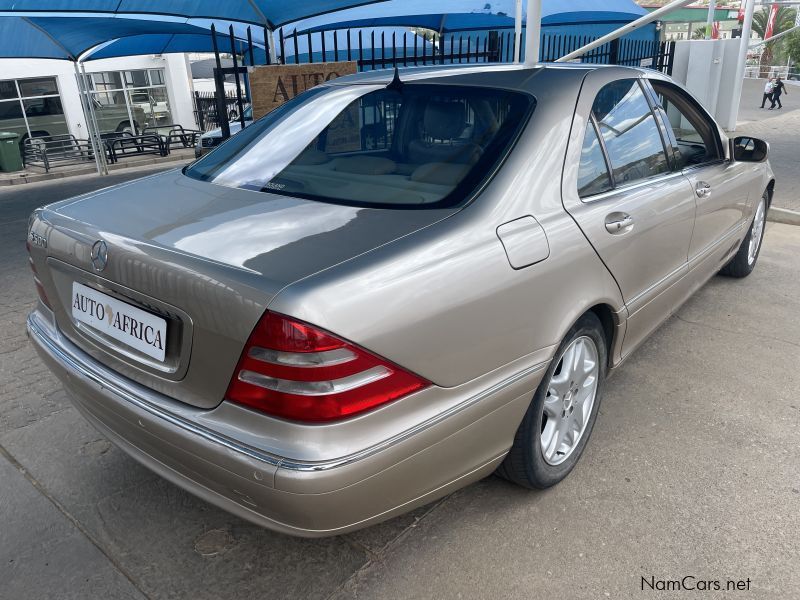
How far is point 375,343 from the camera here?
1695 millimetres

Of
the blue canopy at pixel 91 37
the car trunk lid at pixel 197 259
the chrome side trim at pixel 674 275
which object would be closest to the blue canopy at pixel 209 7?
the blue canopy at pixel 91 37

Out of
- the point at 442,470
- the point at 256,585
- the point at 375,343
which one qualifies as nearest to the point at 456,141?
the point at 375,343

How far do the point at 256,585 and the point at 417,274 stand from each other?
1232 millimetres

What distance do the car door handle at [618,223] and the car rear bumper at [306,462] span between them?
2.29ft

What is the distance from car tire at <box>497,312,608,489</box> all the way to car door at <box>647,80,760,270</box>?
1.14 meters

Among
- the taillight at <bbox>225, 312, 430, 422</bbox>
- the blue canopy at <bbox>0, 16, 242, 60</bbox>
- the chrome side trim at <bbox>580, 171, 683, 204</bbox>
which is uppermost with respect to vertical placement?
the blue canopy at <bbox>0, 16, 242, 60</bbox>

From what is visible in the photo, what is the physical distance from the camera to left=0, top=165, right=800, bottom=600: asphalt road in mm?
2164

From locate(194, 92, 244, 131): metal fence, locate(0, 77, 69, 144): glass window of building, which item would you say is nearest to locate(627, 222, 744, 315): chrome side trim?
locate(0, 77, 69, 144): glass window of building

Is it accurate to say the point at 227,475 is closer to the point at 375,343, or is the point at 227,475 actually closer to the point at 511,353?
the point at 375,343

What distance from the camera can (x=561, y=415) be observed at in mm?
2541

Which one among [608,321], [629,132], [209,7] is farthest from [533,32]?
[209,7]

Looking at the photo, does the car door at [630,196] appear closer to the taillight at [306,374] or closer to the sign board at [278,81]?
the taillight at [306,374]

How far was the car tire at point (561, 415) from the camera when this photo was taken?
231 cm

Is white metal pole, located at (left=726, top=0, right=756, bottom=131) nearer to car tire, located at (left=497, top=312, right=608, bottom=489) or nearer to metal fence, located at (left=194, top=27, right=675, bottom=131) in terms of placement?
metal fence, located at (left=194, top=27, right=675, bottom=131)
